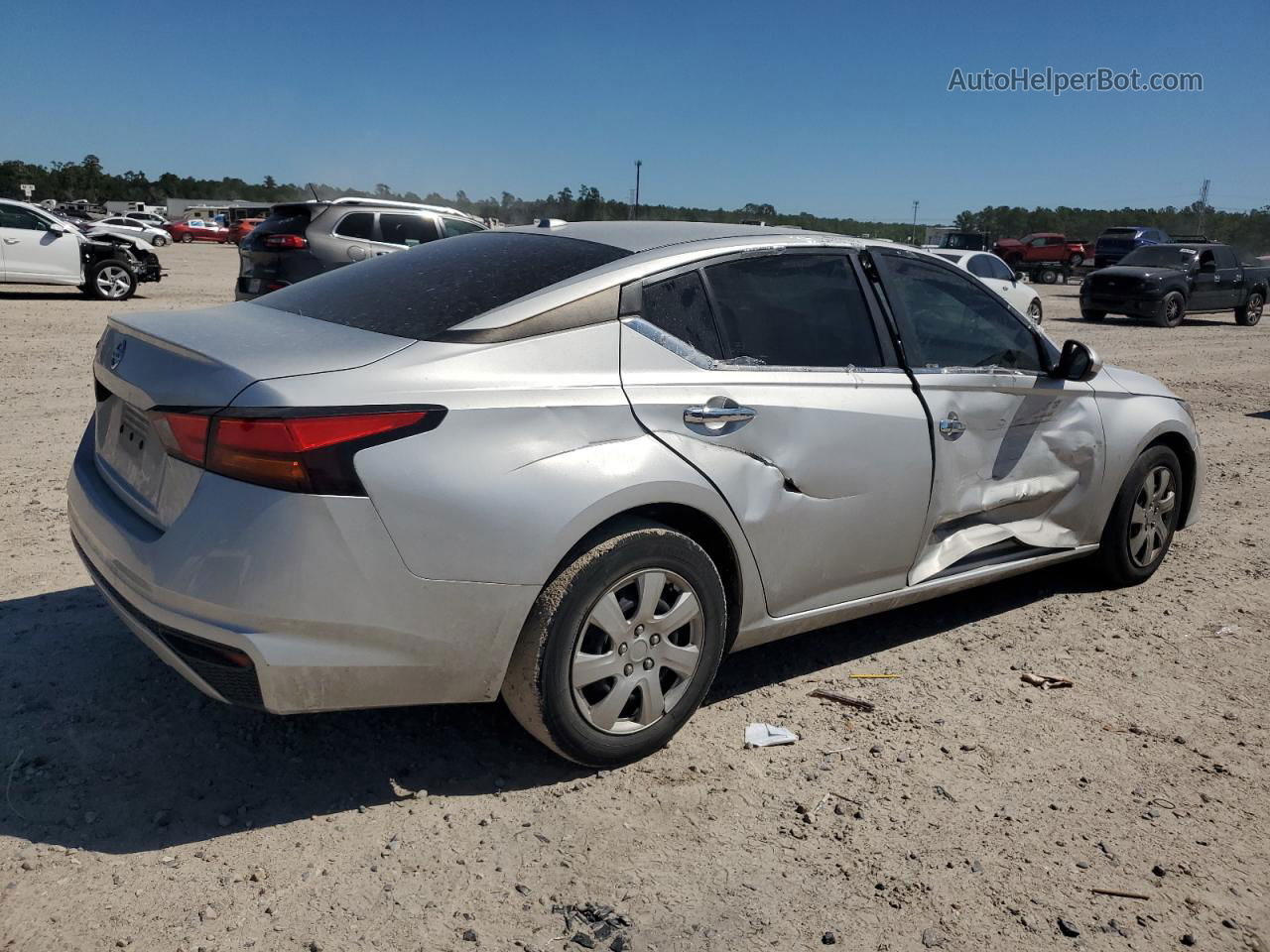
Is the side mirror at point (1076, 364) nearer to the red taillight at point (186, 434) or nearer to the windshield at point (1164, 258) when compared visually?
the red taillight at point (186, 434)

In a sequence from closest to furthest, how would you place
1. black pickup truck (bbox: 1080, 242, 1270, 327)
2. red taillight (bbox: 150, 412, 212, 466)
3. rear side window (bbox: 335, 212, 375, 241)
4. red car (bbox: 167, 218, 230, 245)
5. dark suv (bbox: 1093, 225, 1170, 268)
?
red taillight (bbox: 150, 412, 212, 466) → rear side window (bbox: 335, 212, 375, 241) → black pickup truck (bbox: 1080, 242, 1270, 327) → dark suv (bbox: 1093, 225, 1170, 268) → red car (bbox: 167, 218, 230, 245)

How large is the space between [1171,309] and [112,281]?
66.8ft

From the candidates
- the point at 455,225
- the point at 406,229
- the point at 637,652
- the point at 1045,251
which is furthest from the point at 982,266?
the point at 1045,251

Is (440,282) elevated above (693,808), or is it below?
above

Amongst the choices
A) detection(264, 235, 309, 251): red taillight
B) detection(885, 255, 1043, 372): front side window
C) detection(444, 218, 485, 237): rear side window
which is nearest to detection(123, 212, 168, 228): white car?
detection(444, 218, 485, 237): rear side window

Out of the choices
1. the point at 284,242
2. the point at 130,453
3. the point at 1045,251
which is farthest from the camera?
the point at 1045,251

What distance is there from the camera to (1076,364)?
469 centimetres

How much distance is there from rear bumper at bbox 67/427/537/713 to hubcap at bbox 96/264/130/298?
17549 millimetres

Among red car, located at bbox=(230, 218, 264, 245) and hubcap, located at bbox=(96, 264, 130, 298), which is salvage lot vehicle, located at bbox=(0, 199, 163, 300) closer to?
hubcap, located at bbox=(96, 264, 130, 298)

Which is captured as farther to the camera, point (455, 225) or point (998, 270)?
point (998, 270)

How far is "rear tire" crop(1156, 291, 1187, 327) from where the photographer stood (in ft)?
71.7

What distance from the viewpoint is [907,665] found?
436 centimetres

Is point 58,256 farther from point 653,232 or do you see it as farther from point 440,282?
point 653,232

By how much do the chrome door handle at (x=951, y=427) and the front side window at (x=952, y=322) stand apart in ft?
0.74
